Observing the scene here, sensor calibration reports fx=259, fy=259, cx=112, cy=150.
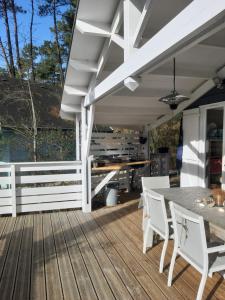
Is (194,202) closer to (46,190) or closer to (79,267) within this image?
(79,267)

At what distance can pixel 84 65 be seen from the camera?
3.88 meters

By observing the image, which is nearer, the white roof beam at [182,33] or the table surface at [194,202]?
the white roof beam at [182,33]

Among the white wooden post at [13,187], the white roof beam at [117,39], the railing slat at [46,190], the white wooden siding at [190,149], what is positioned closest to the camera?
the white roof beam at [117,39]

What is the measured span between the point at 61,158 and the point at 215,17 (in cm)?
771

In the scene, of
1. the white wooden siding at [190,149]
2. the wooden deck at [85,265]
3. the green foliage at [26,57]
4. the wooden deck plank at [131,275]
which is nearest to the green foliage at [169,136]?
the white wooden siding at [190,149]

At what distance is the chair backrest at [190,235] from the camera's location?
79.9 inches

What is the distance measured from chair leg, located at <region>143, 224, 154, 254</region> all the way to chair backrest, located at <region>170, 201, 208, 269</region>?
80 cm

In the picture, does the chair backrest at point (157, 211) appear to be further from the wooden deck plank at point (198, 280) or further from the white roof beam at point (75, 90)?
the white roof beam at point (75, 90)

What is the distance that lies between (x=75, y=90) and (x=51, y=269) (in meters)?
2.97

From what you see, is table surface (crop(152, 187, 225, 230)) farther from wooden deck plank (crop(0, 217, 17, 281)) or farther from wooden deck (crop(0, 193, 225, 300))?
wooden deck plank (crop(0, 217, 17, 281))

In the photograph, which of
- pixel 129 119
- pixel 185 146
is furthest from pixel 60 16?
pixel 185 146

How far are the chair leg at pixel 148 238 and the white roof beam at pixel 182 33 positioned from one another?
1914 mm

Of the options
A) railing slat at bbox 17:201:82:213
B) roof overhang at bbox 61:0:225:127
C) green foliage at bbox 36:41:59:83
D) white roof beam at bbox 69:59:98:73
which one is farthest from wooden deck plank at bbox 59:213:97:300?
green foliage at bbox 36:41:59:83

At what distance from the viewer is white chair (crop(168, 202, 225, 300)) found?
2.03m
